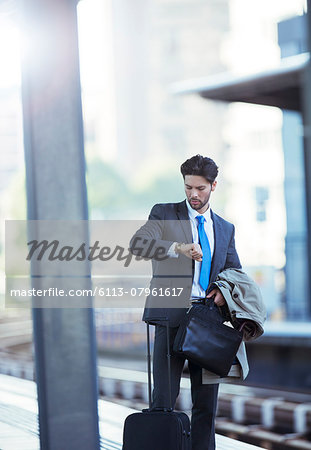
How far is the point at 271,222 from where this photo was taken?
43.6 metres

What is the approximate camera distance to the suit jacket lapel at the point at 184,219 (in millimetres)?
3270

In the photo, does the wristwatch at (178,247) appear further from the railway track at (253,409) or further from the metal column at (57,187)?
the railway track at (253,409)

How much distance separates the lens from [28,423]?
486 centimetres

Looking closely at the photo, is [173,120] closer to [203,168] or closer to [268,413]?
[268,413]

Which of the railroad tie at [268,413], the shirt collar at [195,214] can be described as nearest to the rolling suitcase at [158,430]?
the shirt collar at [195,214]

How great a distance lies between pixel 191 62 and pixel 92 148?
11.2 metres

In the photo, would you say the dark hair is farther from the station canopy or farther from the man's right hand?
the station canopy

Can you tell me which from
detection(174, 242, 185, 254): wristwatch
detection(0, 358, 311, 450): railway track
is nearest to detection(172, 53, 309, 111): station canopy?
detection(0, 358, 311, 450): railway track

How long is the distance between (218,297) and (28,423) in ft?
7.23

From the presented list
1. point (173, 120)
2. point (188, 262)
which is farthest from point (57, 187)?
point (173, 120)

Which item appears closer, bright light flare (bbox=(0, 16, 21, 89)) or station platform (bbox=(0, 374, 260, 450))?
station platform (bbox=(0, 374, 260, 450))

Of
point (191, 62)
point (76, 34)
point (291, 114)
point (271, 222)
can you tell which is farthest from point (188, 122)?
point (76, 34)

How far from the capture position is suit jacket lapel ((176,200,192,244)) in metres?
3.27

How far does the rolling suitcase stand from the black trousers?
0.06m
